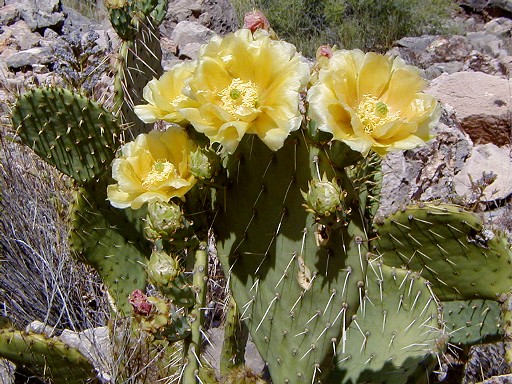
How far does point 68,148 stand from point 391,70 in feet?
3.34

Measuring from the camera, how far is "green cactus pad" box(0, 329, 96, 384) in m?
1.68

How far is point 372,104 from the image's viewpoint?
1168 mm

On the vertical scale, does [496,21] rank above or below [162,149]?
below

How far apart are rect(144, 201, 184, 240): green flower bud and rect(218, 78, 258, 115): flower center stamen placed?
218mm

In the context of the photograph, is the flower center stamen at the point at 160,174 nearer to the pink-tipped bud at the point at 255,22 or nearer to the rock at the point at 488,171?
the pink-tipped bud at the point at 255,22

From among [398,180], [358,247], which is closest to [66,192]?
[398,180]

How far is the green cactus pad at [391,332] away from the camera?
166 cm

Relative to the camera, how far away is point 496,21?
9.71 m

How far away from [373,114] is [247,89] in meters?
0.23

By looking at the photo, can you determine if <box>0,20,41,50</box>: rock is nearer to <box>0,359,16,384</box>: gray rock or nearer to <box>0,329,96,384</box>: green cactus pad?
<box>0,359,16,384</box>: gray rock

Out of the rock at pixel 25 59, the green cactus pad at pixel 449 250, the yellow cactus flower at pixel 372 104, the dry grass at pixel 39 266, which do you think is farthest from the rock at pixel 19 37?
the yellow cactus flower at pixel 372 104

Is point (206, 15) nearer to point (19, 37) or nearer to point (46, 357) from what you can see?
point (19, 37)

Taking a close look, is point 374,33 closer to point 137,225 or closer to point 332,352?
point 137,225

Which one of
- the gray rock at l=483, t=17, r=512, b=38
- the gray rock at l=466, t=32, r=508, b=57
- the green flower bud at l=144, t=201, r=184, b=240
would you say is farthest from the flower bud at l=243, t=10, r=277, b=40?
the gray rock at l=483, t=17, r=512, b=38
